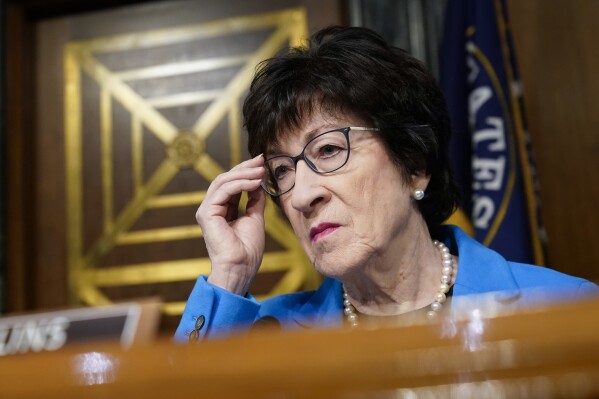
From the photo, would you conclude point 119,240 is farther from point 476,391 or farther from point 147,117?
point 476,391

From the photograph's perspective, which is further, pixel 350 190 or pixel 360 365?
pixel 350 190

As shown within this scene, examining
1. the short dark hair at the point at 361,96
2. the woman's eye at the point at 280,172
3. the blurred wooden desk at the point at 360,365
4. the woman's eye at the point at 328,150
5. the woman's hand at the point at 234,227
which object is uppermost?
the short dark hair at the point at 361,96

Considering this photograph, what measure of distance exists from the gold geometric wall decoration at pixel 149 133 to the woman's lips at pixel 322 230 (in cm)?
142

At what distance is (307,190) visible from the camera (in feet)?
4.40

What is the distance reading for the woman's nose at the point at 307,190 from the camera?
1.33 meters

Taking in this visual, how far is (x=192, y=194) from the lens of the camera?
2854 mm

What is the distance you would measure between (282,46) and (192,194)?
2.26ft

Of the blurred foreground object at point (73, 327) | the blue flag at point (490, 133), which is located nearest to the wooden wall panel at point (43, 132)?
the blurred foreground object at point (73, 327)

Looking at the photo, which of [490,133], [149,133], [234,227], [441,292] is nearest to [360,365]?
[441,292]

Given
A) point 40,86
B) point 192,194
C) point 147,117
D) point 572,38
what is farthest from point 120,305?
point 572,38

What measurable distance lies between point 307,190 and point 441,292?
0.33 metres

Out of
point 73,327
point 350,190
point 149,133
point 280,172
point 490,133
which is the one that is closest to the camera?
point 350,190

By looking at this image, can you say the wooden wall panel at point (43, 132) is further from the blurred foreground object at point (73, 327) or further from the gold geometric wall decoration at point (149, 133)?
the blurred foreground object at point (73, 327)

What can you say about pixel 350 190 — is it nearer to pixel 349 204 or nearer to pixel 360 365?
pixel 349 204
